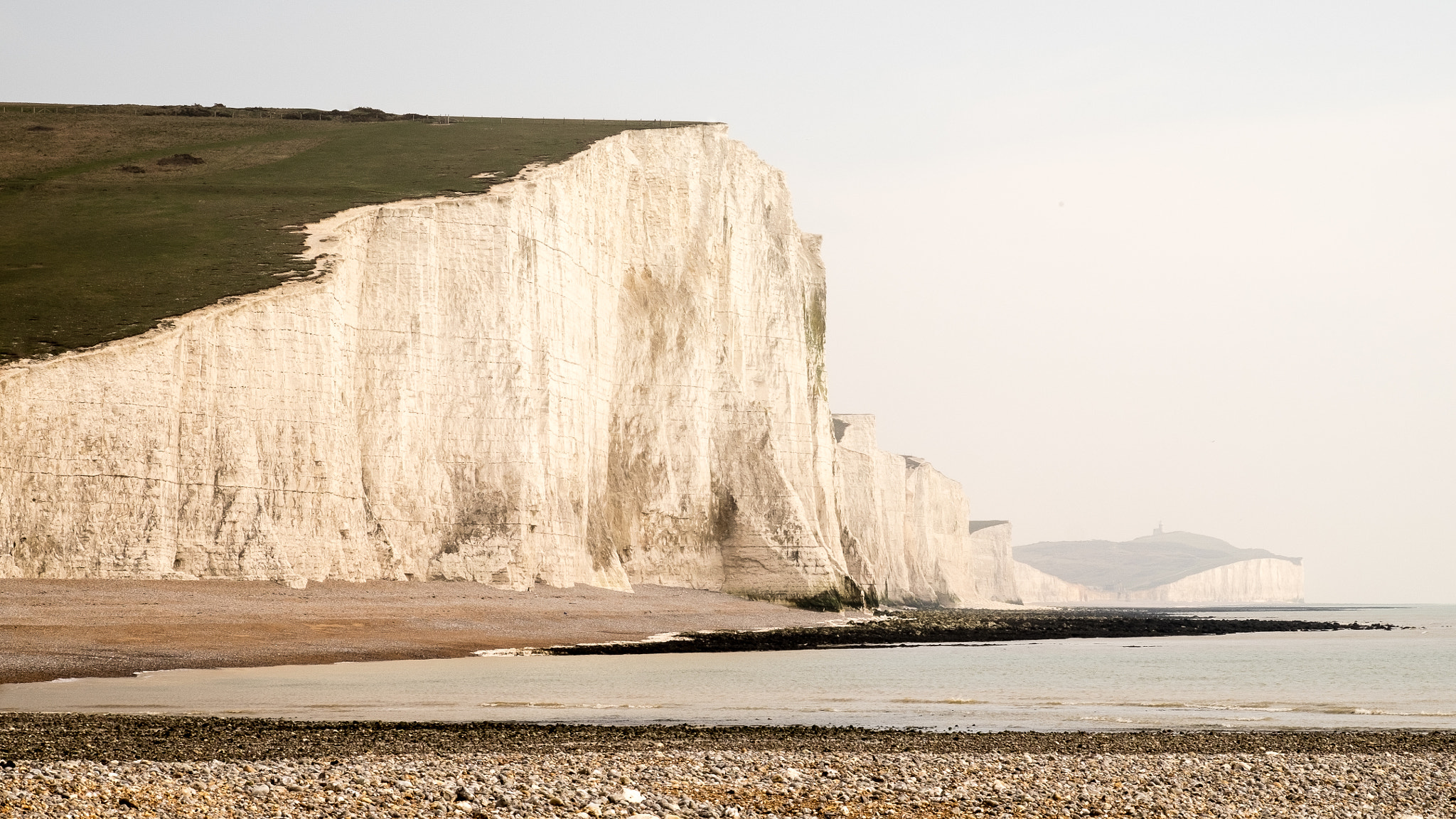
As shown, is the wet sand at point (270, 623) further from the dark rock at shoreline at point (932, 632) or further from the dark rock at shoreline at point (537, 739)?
the dark rock at shoreline at point (537, 739)

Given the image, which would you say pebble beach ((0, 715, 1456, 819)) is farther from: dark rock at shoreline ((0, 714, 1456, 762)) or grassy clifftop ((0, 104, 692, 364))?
grassy clifftop ((0, 104, 692, 364))

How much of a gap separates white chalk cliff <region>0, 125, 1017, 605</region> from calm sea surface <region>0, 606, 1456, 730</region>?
9106 millimetres

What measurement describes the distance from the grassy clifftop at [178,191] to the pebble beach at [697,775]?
2360 cm

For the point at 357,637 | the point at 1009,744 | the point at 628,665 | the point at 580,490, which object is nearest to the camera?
the point at 1009,744

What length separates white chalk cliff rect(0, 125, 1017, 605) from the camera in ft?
108

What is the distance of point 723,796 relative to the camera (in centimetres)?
1080

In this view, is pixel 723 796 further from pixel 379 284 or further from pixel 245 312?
pixel 379 284

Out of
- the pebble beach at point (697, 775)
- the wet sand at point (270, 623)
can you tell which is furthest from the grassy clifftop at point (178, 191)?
the pebble beach at point (697, 775)

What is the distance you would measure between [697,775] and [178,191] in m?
44.8

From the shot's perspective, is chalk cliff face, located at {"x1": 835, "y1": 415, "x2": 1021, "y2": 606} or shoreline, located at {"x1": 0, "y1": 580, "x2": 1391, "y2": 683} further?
chalk cliff face, located at {"x1": 835, "y1": 415, "x2": 1021, "y2": 606}

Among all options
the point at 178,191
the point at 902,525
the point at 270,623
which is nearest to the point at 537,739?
the point at 270,623

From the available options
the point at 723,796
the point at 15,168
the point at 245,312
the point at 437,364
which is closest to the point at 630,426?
the point at 437,364

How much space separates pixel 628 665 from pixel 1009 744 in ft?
48.2

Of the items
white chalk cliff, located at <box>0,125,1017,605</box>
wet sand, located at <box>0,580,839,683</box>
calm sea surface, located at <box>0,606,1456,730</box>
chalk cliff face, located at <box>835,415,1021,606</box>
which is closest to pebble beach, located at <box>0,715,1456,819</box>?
calm sea surface, located at <box>0,606,1456,730</box>
